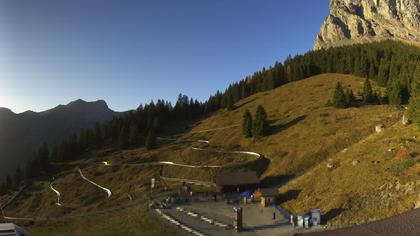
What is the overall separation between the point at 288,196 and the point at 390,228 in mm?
37270

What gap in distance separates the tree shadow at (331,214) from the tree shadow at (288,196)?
11.0 meters

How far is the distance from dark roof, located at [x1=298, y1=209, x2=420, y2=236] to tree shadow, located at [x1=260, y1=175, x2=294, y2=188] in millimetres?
46944

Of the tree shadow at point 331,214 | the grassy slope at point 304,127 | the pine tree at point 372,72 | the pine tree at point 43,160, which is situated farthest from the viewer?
the pine tree at point 372,72

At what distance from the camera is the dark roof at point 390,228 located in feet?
56.4

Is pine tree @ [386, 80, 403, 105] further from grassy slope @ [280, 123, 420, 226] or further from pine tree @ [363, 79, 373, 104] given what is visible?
grassy slope @ [280, 123, 420, 226]

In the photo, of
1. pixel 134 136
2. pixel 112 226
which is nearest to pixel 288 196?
pixel 112 226

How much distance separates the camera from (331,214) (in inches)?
1617

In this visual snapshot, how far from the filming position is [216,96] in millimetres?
173875

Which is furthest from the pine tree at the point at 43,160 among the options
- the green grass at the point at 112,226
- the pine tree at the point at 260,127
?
the pine tree at the point at 260,127

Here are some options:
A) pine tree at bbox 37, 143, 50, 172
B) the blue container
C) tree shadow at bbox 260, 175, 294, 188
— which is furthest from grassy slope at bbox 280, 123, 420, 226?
pine tree at bbox 37, 143, 50, 172

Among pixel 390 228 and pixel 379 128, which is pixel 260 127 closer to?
pixel 379 128

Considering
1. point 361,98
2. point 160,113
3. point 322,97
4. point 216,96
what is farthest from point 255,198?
point 216,96

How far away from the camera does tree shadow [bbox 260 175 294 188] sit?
Answer: 66.0 meters

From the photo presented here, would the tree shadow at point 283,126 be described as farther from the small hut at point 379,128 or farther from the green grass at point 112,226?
the green grass at point 112,226
